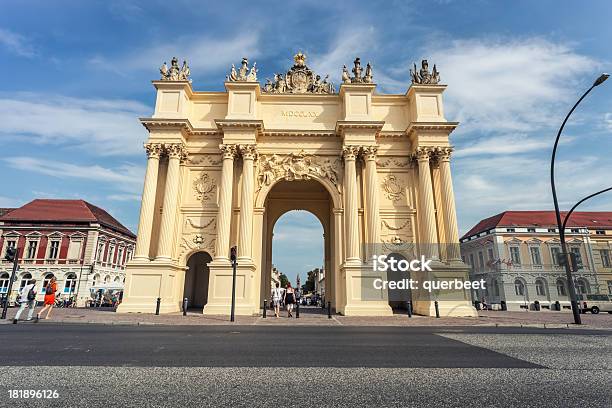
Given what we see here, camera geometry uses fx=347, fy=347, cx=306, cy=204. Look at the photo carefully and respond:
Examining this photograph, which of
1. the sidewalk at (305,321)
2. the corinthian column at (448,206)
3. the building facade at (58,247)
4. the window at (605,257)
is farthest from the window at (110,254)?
the window at (605,257)

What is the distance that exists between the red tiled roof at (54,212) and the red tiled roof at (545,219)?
5328 centimetres

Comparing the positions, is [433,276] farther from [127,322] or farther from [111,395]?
[111,395]

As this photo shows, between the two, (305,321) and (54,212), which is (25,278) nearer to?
(54,212)

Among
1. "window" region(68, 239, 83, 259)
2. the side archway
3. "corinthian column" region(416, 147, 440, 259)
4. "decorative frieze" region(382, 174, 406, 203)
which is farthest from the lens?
"window" region(68, 239, 83, 259)

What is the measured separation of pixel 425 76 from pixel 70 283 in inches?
1712

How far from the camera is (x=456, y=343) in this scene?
802cm

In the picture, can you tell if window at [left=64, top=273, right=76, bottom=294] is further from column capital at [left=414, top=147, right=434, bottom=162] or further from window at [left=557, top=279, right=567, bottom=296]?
window at [left=557, top=279, right=567, bottom=296]

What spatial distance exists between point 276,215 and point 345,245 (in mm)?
9237

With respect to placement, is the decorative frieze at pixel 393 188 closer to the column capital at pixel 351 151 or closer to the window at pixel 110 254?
the column capital at pixel 351 151

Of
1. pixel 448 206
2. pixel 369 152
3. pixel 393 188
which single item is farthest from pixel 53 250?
pixel 448 206

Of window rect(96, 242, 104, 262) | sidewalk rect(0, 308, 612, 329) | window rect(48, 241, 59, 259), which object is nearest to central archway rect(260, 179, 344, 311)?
sidewalk rect(0, 308, 612, 329)

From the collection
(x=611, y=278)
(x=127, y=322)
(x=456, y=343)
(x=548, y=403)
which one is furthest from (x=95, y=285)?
(x=611, y=278)

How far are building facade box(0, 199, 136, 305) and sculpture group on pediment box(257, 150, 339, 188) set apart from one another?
29895 millimetres

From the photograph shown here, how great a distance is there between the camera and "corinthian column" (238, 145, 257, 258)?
68.1 feet
